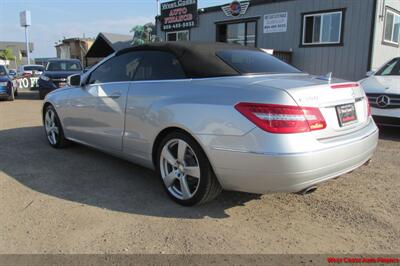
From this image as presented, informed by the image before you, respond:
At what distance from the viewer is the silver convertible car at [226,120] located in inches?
116

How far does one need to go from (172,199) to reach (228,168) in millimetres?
885

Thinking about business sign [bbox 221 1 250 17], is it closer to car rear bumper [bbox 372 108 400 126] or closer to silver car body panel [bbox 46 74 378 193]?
car rear bumper [bbox 372 108 400 126]

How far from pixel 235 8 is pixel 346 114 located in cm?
1343

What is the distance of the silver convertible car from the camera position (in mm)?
2955

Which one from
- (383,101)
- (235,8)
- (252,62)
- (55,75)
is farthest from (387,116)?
(55,75)

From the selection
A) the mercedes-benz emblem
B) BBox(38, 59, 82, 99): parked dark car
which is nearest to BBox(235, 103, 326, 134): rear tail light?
the mercedes-benz emblem

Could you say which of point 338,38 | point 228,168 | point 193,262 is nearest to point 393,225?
point 228,168

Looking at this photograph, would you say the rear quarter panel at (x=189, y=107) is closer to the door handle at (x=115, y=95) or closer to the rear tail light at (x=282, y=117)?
the rear tail light at (x=282, y=117)

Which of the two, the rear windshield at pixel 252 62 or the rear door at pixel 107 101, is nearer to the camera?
the rear windshield at pixel 252 62

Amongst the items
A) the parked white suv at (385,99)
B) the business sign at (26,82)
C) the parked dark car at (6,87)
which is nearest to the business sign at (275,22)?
the parked white suv at (385,99)

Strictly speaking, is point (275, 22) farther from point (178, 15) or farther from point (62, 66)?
point (62, 66)

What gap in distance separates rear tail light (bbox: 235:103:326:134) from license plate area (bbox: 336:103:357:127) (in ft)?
1.14

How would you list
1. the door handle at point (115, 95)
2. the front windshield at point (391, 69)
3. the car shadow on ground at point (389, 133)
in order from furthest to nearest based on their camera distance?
the front windshield at point (391, 69) → the car shadow on ground at point (389, 133) → the door handle at point (115, 95)

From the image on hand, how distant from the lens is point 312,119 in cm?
299
